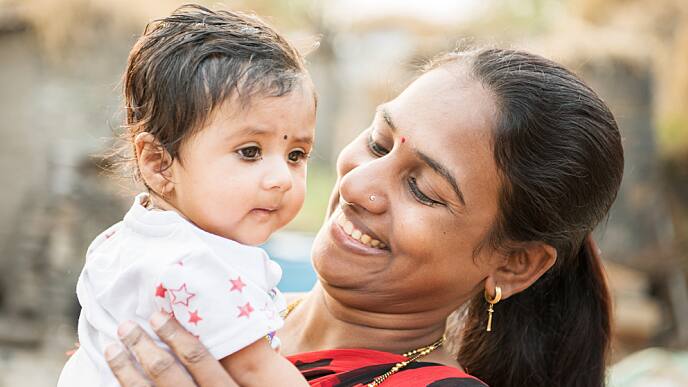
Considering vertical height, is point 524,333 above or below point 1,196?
above

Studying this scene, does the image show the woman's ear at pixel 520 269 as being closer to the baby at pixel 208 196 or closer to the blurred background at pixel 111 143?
the baby at pixel 208 196

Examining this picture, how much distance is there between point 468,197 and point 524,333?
58 cm

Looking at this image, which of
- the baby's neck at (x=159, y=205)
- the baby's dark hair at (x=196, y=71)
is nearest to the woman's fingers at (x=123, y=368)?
the baby's neck at (x=159, y=205)

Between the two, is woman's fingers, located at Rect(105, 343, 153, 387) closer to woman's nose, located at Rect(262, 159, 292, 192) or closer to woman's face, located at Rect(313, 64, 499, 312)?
woman's nose, located at Rect(262, 159, 292, 192)

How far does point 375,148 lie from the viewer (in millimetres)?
2338

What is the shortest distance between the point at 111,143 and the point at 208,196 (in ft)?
18.8

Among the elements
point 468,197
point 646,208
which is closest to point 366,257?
point 468,197

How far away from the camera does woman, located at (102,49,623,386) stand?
2.16 m

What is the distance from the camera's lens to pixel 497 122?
2.17m

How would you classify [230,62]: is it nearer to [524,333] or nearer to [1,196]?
[524,333]

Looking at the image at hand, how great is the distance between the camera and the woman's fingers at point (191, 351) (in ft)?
5.76

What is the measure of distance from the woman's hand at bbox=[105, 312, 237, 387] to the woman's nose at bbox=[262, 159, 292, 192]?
1.10 ft

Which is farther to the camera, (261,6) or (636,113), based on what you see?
(261,6)

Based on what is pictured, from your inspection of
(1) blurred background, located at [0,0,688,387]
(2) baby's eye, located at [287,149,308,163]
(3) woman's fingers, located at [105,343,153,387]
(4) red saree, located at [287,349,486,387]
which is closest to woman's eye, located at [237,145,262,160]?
(2) baby's eye, located at [287,149,308,163]
